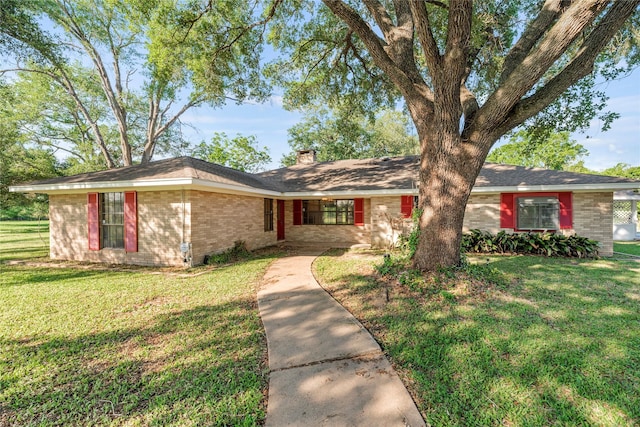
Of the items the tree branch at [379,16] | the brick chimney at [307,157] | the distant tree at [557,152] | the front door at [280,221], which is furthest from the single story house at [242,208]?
the distant tree at [557,152]

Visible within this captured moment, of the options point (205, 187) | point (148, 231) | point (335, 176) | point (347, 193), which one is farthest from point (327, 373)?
point (335, 176)

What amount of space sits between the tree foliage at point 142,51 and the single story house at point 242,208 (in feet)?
11.9

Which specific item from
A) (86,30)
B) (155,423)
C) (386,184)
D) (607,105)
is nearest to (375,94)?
(386,184)

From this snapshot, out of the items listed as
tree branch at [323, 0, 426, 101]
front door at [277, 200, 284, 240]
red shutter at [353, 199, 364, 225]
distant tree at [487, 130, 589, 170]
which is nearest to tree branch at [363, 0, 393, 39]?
tree branch at [323, 0, 426, 101]

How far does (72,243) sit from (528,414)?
1199 centimetres

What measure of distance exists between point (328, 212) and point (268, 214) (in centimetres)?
276

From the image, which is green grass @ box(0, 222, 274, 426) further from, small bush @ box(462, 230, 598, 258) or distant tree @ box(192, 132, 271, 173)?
distant tree @ box(192, 132, 271, 173)

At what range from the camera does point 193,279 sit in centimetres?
632

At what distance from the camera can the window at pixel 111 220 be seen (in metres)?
8.34

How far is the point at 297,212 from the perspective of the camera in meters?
12.8

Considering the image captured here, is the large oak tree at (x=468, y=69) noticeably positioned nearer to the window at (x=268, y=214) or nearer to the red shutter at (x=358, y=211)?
the red shutter at (x=358, y=211)

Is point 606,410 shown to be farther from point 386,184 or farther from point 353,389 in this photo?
point 386,184

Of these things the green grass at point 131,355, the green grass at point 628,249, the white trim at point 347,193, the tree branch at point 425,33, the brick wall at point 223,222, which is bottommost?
the green grass at point 131,355

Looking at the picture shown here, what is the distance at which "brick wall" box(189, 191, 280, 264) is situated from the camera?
307 inches
